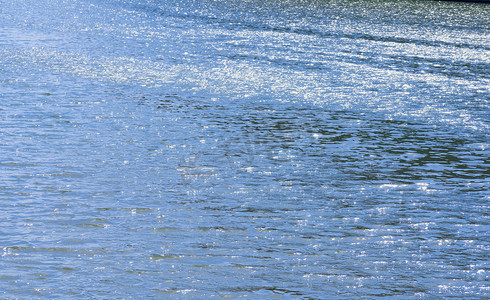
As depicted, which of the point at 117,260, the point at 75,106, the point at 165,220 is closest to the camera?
the point at 117,260

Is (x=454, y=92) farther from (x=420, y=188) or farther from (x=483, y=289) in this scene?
(x=483, y=289)

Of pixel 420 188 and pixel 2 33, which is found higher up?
pixel 420 188

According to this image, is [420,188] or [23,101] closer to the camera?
[420,188]

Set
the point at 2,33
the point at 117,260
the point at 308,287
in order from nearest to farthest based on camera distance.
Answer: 1. the point at 308,287
2. the point at 117,260
3. the point at 2,33

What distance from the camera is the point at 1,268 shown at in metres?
13.0

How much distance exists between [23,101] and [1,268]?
1785 cm

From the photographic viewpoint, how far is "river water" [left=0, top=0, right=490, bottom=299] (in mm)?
13219

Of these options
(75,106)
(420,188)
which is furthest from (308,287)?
(75,106)

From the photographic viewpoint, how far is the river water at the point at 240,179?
43.4ft

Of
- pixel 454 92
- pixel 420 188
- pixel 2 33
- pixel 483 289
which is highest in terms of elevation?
pixel 483 289

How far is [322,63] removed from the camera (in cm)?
4784

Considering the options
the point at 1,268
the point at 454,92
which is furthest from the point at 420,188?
the point at 454,92

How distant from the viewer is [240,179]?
64.9 feet

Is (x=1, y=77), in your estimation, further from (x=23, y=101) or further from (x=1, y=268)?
(x=1, y=268)
